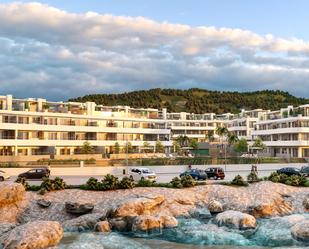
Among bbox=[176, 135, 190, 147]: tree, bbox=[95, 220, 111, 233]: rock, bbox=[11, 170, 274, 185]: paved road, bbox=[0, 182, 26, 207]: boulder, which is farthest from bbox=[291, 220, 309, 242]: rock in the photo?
bbox=[176, 135, 190, 147]: tree

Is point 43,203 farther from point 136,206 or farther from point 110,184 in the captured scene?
point 136,206

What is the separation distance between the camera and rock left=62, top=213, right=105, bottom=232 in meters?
36.4

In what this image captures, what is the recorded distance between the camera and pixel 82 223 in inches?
1452

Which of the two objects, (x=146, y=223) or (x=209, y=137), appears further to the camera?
(x=209, y=137)

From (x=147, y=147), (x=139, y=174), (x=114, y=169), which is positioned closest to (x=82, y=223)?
(x=139, y=174)

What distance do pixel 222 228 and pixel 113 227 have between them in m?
9.15

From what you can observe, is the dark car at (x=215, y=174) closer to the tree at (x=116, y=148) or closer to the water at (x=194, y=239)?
the water at (x=194, y=239)

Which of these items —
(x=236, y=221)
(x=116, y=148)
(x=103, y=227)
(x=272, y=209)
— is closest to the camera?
(x=103, y=227)

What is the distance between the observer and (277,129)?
121 m

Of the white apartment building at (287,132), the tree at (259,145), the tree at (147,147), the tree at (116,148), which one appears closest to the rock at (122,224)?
the tree at (116,148)

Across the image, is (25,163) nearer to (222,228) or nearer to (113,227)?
(113,227)

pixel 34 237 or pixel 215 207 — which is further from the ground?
pixel 215 207

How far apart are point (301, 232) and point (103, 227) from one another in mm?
15679

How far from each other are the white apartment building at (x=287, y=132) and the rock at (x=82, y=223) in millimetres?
82189
